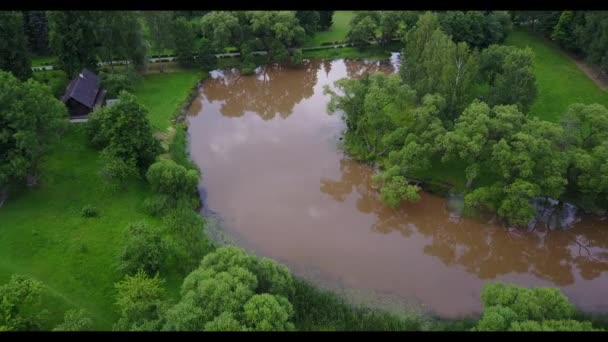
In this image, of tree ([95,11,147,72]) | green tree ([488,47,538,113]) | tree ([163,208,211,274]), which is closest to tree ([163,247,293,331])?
tree ([163,208,211,274])

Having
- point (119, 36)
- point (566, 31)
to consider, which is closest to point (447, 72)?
point (566, 31)

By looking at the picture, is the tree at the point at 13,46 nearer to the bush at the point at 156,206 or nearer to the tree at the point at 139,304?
the bush at the point at 156,206

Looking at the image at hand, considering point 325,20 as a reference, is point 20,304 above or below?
below

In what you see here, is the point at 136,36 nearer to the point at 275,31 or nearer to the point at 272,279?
the point at 275,31

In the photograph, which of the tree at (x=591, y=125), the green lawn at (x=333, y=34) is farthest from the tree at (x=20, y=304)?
the green lawn at (x=333, y=34)

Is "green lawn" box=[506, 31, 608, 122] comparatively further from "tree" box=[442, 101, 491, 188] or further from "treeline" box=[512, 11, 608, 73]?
"tree" box=[442, 101, 491, 188]

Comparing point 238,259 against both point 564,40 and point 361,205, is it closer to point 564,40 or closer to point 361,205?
point 361,205
